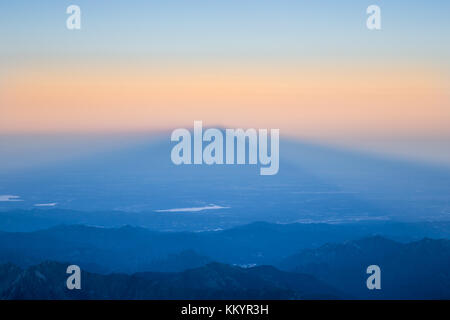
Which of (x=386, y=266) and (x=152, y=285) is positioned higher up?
(x=152, y=285)

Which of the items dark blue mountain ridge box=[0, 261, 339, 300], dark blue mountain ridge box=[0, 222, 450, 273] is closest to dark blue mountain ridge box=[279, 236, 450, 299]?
dark blue mountain ridge box=[0, 222, 450, 273]

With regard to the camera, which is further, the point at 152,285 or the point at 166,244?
the point at 166,244

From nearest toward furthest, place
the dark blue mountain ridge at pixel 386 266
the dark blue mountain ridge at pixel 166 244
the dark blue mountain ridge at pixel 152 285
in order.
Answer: the dark blue mountain ridge at pixel 152 285 → the dark blue mountain ridge at pixel 386 266 → the dark blue mountain ridge at pixel 166 244

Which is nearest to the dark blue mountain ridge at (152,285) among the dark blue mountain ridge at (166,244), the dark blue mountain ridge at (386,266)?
the dark blue mountain ridge at (166,244)

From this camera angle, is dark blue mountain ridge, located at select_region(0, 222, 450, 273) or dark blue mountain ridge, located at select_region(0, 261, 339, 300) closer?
dark blue mountain ridge, located at select_region(0, 261, 339, 300)

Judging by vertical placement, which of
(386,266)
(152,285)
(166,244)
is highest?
(166,244)

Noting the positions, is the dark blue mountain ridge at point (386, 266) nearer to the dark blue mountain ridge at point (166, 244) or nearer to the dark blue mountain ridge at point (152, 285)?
the dark blue mountain ridge at point (166, 244)

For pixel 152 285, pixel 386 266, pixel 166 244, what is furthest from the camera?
pixel 166 244

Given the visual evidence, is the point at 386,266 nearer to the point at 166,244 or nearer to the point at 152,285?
the point at 152,285

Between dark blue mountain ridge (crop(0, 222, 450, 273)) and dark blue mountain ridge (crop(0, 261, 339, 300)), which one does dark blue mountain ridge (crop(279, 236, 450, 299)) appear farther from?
dark blue mountain ridge (crop(0, 261, 339, 300))

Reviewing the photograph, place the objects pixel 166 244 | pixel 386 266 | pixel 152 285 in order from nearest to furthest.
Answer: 1. pixel 152 285
2. pixel 386 266
3. pixel 166 244

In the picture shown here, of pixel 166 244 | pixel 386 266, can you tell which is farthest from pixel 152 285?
pixel 166 244
